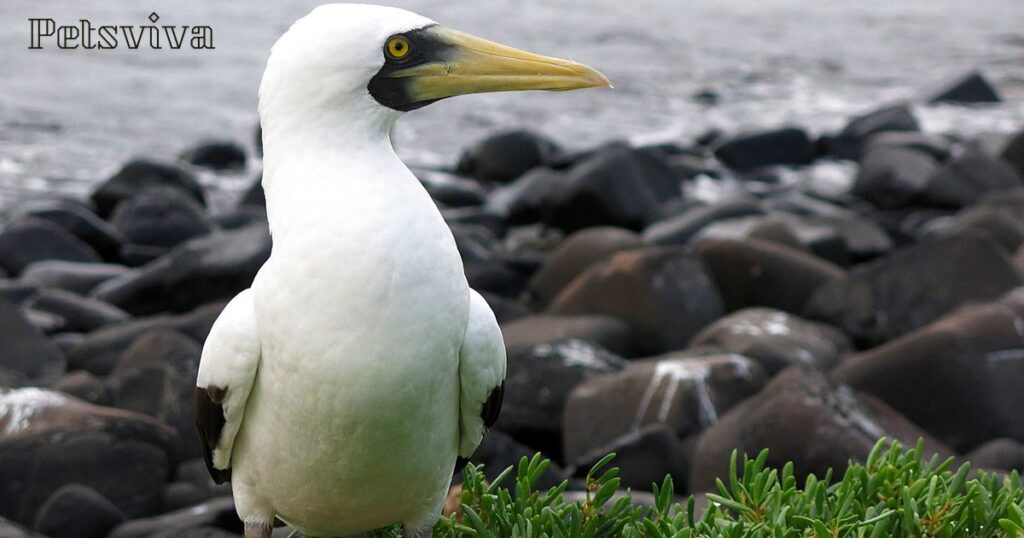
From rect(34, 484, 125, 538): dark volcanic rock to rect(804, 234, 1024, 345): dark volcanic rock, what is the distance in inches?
218

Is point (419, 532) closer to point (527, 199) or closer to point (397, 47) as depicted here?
point (397, 47)

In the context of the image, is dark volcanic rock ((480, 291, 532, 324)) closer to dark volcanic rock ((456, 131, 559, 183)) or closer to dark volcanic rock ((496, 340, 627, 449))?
dark volcanic rock ((496, 340, 627, 449))

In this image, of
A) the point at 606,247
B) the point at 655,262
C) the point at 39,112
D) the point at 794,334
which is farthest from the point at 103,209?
the point at 794,334

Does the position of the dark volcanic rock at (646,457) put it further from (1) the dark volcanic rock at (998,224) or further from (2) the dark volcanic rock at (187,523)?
(1) the dark volcanic rock at (998,224)

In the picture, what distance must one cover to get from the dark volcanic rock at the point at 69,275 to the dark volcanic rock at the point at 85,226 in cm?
103

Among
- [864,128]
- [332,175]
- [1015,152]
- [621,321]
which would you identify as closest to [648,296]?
[621,321]

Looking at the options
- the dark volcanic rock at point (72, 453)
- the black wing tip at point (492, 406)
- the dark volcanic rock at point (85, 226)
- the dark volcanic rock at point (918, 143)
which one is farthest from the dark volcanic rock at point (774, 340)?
the dark volcanic rock at point (918, 143)

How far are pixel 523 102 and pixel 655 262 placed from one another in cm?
1225

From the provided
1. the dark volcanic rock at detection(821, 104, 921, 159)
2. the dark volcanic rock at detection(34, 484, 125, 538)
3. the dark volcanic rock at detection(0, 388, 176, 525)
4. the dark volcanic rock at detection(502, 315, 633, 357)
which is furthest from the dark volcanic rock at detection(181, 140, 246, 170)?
the dark volcanic rock at detection(34, 484, 125, 538)

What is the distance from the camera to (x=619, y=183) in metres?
14.1

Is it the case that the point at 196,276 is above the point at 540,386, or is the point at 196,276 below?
below

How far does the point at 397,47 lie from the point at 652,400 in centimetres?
442

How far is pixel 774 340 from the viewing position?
907cm

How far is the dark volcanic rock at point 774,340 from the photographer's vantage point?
28.4 feet
